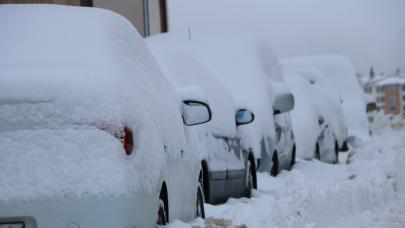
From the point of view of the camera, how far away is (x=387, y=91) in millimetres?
162375

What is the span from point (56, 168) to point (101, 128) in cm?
32

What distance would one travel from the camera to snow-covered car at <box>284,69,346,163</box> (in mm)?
16391

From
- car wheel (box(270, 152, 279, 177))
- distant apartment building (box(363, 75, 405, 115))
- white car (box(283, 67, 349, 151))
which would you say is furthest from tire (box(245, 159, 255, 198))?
distant apartment building (box(363, 75, 405, 115))

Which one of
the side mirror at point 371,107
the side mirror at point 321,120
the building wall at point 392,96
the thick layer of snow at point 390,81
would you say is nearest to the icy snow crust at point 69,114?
the side mirror at point 321,120

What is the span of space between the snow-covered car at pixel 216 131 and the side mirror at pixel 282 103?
2.78m

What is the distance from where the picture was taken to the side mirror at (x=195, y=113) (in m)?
6.95

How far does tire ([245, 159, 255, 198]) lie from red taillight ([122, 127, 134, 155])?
5.39 m

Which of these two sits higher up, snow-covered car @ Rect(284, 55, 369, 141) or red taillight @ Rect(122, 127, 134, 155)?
red taillight @ Rect(122, 127, 134, 155)

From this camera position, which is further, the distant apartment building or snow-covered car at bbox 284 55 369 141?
the distant apartment building

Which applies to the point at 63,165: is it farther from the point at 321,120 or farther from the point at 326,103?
the point at 326,103

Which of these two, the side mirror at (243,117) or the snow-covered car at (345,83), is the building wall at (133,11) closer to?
the side mirror at (243,117)

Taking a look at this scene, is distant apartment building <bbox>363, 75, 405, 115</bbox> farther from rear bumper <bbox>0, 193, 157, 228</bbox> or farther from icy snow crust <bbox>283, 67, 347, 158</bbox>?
rear bumper <bbox>0, 193, 157, 228</bbox>

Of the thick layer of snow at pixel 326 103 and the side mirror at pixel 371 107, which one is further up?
the thick layer of snow at pixel 326 103

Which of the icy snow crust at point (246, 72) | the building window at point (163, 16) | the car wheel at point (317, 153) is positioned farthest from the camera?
the building window at point (163, 16)
